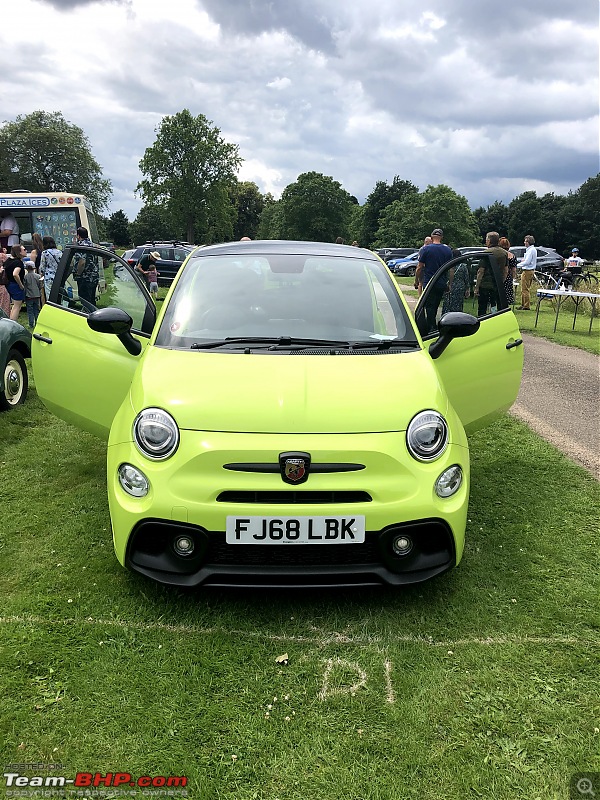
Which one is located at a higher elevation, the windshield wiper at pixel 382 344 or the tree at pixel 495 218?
the tree at pixel 495 218

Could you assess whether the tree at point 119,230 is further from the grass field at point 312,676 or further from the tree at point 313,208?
the grass field at point 312,676

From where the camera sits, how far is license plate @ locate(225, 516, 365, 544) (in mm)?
2650

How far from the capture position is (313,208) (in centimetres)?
7206

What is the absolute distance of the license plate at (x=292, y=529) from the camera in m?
2.65

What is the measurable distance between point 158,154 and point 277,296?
54.0m

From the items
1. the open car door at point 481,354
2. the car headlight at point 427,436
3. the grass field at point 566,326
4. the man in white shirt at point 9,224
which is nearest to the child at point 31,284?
the man in white shirt at point 9,224

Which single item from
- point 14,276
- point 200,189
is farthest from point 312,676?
point 200,189

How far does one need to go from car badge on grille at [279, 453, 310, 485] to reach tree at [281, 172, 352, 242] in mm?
70884

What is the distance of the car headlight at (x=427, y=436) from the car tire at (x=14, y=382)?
193 inches

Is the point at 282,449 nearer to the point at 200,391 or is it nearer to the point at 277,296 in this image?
the point at 200,391

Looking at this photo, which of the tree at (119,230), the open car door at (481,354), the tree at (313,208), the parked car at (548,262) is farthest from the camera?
the tree at (119,230)

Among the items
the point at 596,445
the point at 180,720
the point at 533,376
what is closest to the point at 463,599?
the point at 180,720

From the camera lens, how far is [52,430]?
5.90 metres

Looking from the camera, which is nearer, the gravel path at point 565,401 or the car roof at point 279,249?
the car roof at point 279,249
